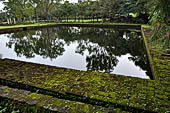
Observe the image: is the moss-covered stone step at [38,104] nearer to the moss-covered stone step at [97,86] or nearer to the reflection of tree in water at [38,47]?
the moss-covered stone step at [97,86]

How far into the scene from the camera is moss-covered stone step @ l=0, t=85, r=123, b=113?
203 centimetres

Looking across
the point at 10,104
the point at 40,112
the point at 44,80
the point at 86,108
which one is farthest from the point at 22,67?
the point at 86,108

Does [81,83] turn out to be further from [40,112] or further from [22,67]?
[22,67]

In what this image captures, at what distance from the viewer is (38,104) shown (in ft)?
7.05

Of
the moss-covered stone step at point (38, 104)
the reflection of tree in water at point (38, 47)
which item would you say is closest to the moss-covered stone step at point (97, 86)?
the moss-covered stone step at point (38, 104)

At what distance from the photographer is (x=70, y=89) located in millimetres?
2705

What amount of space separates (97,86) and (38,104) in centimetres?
Answer: 120

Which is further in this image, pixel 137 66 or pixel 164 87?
pixel 137 66

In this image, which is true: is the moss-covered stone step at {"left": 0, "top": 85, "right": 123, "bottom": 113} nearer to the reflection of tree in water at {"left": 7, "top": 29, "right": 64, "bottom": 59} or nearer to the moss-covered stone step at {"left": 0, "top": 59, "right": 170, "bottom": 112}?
the moss-covered stone step at {"left": 0, "top": 59, "right": 170, "bottom": 112}

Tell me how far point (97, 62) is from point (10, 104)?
4.38m

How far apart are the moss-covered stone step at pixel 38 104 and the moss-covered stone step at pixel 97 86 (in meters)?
0.29

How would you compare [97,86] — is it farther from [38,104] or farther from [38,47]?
[38,47]

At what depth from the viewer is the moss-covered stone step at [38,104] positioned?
2.03 meters

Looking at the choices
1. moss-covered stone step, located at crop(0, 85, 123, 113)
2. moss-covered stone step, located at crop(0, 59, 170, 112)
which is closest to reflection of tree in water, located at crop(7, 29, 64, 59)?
moss-covered stone step, located at crop(0, 59, 170, 112)
